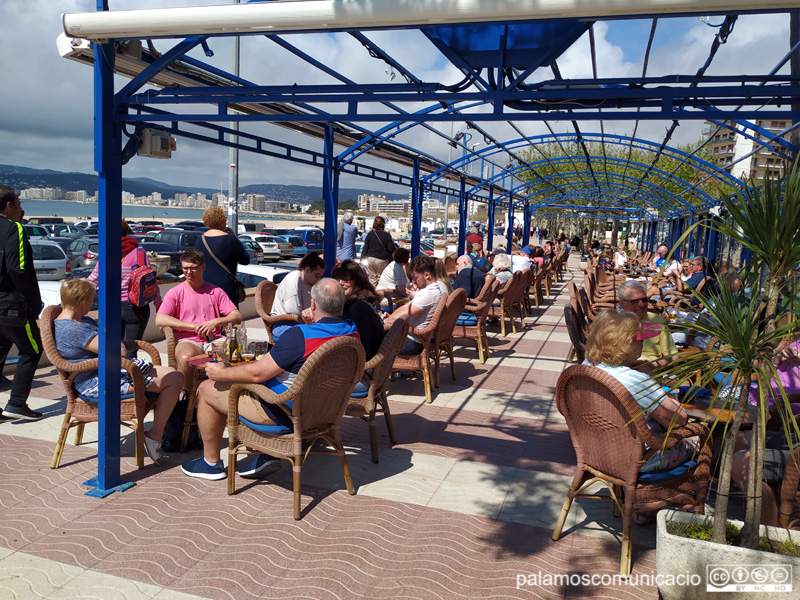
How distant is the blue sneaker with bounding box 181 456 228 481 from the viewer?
3998 millimetres

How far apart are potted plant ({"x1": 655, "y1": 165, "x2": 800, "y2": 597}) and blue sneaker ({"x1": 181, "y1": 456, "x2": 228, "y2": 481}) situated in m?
2.79

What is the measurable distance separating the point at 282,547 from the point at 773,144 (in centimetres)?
754

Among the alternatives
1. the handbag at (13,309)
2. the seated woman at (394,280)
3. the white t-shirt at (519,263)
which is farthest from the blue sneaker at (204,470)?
the white t-shirt at (519,263)

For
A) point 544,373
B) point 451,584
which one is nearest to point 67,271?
point 544,373

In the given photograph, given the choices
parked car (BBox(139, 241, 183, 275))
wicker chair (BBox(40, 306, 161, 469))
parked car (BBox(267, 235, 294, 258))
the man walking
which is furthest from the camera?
parked car (BBox(267, 235, 294, 258))

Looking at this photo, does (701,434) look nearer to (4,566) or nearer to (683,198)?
(4,566)

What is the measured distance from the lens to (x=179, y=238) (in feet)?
89.8

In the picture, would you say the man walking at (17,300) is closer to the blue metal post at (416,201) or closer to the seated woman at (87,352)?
the seated woman at (87,352)

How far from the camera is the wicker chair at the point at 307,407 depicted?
3.43 metres

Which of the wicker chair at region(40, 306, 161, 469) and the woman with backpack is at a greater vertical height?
the woman with backpack

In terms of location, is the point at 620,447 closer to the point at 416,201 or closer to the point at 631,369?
the point at 631,369

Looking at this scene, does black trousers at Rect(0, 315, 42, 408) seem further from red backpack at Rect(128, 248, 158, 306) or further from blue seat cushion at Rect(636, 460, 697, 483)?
blue seat cushion at Rect(636, 460, 697, 483)

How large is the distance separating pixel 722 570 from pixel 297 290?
13.2ft

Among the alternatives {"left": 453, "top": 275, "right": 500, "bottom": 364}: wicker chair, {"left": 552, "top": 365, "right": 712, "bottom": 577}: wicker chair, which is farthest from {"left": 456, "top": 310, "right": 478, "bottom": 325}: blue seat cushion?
{"left": 552, "top": 365, "right": 712, "bottom": 577}: wicker chair
